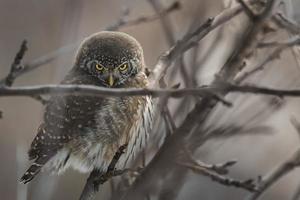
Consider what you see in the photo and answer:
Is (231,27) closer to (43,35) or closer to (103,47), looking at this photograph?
(103,47)

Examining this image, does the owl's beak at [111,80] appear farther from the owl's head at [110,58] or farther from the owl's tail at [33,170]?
the owl's tail at [33,170]

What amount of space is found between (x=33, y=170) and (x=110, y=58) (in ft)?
3.03

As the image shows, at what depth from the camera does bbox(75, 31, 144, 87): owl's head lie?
4547 mm

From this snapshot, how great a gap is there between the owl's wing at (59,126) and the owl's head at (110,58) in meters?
0.30

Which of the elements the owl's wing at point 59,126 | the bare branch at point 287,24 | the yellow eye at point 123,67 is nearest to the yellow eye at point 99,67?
the yellow eye at point 123,67

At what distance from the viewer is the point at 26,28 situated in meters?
8.97

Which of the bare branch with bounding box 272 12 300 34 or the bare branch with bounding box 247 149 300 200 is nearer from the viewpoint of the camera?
the bare branch with bounding box 247 149 300 200

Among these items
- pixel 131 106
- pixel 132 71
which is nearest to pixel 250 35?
pixel 131 106

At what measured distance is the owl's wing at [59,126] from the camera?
4.09 meters

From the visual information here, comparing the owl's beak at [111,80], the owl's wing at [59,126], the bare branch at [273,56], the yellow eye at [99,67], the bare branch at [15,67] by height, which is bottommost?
the owl's wing at [59,126]

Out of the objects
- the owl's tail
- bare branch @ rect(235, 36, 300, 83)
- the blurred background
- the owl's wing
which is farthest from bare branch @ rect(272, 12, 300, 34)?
the owl's tail

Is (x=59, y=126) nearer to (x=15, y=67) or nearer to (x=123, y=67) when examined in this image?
(x=123, y=67)

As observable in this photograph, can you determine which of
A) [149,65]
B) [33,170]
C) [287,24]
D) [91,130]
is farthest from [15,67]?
[149,65]

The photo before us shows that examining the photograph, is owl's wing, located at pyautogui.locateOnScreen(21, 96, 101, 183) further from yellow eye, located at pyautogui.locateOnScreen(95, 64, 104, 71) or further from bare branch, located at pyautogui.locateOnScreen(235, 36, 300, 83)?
bare branch, located at pyautogui.locateOnScreen(235, 36, 300, 83)
